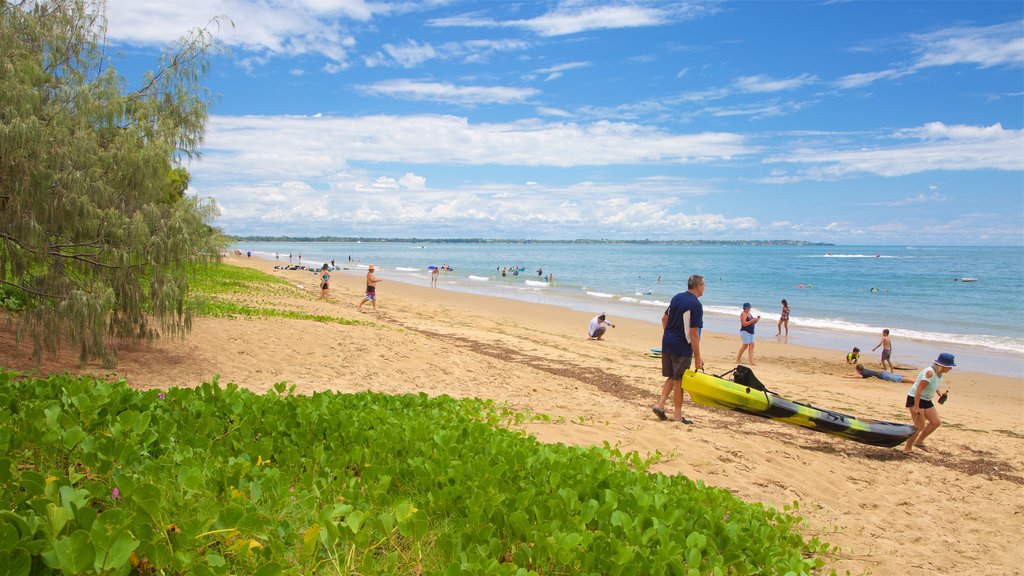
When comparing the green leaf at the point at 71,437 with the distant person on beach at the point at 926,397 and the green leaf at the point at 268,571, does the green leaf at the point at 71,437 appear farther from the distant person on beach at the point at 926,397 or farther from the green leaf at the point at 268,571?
the distant person on beach at the point at 926,397

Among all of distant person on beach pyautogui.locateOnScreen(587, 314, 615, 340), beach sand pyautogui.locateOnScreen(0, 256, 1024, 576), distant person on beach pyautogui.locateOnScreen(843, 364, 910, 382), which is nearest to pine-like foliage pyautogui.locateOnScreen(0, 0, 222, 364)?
beach sand pyautogui.locateOnScreen(0, 256, 1024, 576)

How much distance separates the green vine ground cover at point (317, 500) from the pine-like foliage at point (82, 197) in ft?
11.0

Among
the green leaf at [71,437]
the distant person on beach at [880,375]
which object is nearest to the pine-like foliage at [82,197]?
the green leaf at [71,437]

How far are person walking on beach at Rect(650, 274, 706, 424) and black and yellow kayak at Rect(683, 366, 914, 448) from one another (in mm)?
279

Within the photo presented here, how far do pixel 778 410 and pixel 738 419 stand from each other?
2.32 feet

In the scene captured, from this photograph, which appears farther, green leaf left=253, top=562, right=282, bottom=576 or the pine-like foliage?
the pine-like foliage

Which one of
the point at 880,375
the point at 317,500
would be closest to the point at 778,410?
the point at 317,500

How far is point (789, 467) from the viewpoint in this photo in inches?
297

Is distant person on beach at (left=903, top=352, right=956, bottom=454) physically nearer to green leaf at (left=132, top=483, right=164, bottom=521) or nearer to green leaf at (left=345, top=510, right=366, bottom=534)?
green leaf at (left=345, top=510, right=366, bottom=534)

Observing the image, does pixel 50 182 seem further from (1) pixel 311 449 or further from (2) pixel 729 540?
(2) pixel 729 540

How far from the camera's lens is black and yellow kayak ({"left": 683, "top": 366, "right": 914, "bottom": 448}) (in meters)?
8.98

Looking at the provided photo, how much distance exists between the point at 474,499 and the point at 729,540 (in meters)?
1.55

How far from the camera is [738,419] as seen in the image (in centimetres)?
972

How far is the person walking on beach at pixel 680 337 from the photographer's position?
8680 millimetres
